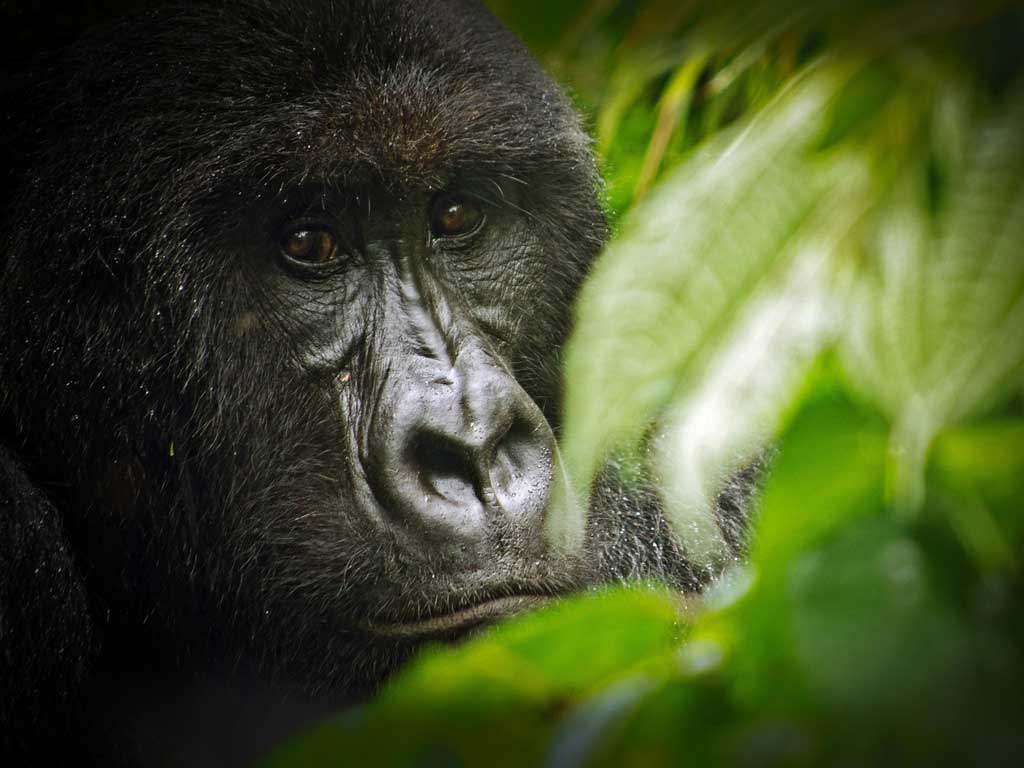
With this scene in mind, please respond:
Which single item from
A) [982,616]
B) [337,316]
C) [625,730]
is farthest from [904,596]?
[337,316]

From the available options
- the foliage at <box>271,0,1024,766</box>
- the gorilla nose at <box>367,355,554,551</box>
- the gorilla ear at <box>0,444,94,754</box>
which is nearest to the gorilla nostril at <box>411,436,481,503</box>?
the gorilla nose at <box>367,355,554,551</box>

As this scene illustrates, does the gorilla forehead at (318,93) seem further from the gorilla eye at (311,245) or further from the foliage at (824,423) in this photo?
the foliage at (824,423)

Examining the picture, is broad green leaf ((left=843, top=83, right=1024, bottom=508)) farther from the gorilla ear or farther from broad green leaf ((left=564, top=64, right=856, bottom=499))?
the gorilla ear

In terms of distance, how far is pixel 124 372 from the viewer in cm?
178

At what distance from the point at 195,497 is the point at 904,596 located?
1.49 m

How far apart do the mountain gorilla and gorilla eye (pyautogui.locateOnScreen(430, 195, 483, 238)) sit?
45mm

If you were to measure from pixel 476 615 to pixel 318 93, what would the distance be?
89 cm

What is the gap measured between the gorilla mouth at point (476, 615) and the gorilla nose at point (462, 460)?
0.28ft

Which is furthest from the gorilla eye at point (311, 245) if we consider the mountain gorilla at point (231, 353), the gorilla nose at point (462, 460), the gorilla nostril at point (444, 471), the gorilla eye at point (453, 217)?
the gorilla nostril at point (444, 471)

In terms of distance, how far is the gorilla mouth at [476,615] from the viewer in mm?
1613

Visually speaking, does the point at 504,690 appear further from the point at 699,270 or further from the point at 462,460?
the point at 462,460

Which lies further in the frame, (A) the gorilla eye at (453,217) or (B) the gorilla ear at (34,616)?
(A) the gorilla eye at (453,217)

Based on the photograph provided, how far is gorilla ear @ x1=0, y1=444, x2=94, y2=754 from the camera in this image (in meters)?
1.59

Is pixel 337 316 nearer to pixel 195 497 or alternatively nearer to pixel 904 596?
pixel 195 497
